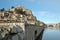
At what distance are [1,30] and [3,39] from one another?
82 centimetres

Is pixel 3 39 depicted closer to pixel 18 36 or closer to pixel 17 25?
pixel 18 36

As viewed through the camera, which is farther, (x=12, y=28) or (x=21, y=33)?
(x=21, y=33)

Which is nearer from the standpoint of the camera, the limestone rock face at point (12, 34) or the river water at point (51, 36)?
the limestone rock face at point (12, 34)

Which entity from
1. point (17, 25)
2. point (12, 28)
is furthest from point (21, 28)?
point (12, 28)

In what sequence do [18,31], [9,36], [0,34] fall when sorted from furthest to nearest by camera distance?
[18,31] < [9,36] < [0,34]

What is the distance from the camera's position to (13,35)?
14711 mm

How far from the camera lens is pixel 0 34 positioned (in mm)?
13047

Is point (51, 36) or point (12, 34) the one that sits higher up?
point (12, 34)

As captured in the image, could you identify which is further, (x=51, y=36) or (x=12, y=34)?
(x=51, y=36)

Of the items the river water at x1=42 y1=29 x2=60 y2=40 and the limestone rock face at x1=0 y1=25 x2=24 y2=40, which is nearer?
the limestone rock face at x1=0 y1=25 x2=24 y2=40

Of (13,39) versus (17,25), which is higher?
Answer: (17,25)

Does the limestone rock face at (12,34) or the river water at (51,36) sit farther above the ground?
the limestone rock face at (12,34)

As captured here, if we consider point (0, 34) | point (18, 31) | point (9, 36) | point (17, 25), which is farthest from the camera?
point (17, 25)

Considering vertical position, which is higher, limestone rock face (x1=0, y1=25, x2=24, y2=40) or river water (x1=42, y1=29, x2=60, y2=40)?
limestone rock face (x1=0, y1=25, x2=24, y2=40)
